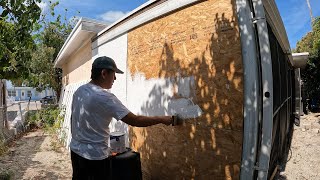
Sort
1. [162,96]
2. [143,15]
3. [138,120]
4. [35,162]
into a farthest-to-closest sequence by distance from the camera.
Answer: [35,162] → [143,15] → [162,96] → [138,120]

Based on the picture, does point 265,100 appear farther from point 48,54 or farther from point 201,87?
point 48,54

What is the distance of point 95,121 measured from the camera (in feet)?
10.3

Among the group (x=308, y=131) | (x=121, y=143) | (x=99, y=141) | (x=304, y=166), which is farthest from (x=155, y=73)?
(x=308, y=131)

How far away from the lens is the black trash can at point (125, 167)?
3.44 meters

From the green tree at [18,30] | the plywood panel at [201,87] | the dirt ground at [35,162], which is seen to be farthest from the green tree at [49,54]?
the plywood panel at [201,87]

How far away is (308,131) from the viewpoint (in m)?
10.7

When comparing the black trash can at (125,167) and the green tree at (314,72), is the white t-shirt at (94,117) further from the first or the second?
the green tree at (314,72)

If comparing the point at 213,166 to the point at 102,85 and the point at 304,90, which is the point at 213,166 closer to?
the point at 102,85

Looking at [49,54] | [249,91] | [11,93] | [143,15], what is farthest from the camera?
[11,93]

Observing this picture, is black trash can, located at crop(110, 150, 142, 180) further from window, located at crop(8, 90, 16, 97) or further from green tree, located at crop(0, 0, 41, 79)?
window, located at crop(8, 90, 16, 97)

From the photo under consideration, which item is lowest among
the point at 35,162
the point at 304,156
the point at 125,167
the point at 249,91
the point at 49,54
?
the point at 35,162

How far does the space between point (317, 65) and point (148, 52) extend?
17.8 m

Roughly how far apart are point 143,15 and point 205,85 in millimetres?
2129

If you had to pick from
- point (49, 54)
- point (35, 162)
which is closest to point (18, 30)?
point (35, 162)
